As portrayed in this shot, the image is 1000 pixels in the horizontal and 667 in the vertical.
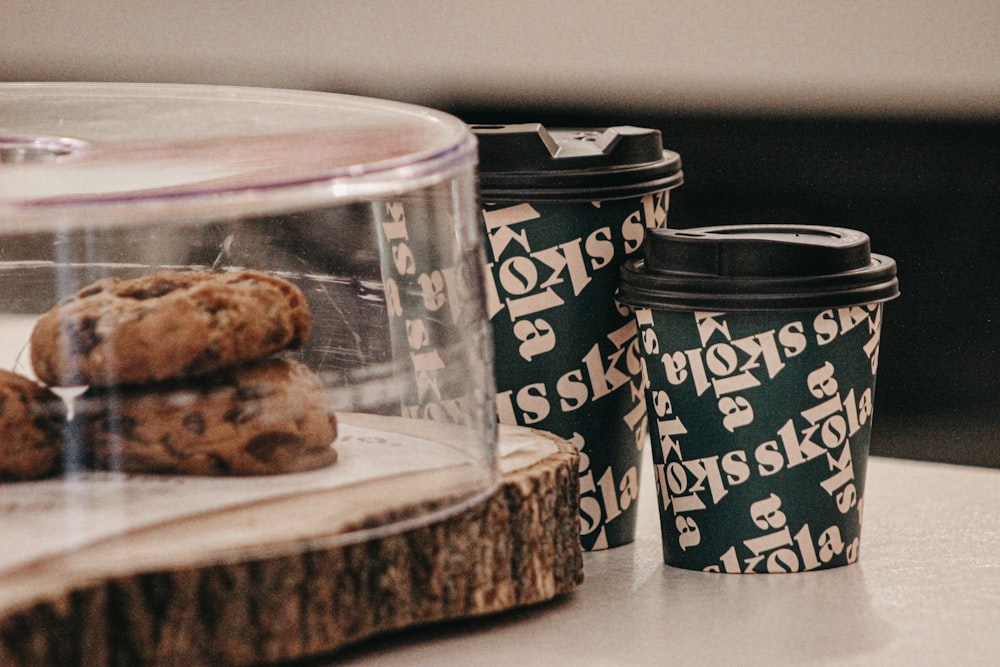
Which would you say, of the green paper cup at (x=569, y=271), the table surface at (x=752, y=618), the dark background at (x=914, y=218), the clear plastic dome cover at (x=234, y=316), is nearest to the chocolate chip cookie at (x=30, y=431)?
the clear plastic dome cover at (x=234, y=316)

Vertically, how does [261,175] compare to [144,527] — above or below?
above

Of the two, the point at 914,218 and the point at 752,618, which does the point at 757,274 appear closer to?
the point at 752,618

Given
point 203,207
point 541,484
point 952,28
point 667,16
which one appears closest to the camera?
point 203,207

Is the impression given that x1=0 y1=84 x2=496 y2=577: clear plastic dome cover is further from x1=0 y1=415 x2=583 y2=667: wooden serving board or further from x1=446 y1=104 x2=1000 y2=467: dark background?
x1=446 y1=104 x2=1000 y2=467: dark background

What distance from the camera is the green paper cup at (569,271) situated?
2.84ft

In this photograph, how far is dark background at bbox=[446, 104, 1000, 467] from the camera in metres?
1.27

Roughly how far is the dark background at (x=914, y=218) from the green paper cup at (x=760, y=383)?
466mm

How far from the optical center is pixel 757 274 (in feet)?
2.63

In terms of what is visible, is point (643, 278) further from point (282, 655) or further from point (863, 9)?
point (863, 9)

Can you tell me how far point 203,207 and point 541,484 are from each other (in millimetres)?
299

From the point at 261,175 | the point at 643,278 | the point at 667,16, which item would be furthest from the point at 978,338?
the point at 261,175

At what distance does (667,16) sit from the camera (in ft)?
4.61

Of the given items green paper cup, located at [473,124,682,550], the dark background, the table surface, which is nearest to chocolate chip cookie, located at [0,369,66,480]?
the table surface

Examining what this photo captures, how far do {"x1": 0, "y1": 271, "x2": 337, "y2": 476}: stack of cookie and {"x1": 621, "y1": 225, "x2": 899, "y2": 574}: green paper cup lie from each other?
0.83 feet
